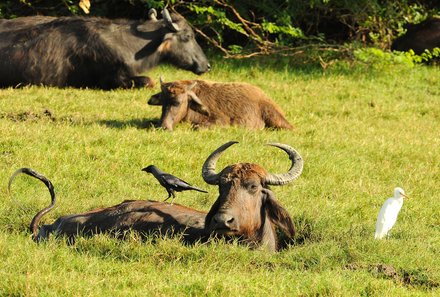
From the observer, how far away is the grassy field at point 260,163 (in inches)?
282

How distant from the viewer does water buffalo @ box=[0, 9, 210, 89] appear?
1641cm

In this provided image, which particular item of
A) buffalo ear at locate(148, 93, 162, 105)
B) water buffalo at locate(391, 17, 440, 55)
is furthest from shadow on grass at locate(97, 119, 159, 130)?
water buffalo at locate(391, 17, 440, 55)

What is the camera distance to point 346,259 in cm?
791

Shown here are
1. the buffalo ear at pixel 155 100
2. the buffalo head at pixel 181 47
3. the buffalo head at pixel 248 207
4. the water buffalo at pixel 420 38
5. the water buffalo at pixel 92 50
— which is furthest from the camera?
the water buffalo at pixel 420 38

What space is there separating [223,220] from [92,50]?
30.7 ft

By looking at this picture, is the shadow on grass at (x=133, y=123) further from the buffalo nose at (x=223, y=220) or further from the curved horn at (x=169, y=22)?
the buffalo nose at (x=223, y=220)

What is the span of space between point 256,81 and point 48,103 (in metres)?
3.95

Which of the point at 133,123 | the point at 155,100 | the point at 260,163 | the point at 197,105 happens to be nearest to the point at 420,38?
the point at 197,105

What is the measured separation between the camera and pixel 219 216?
7957 mm

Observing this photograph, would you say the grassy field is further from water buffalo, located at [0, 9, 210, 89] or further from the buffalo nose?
water buffalo, located at [0, 9, 210, 89]

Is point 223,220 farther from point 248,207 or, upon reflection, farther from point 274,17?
point 274,17

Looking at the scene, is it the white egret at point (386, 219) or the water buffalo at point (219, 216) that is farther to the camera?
the white egret at point (386, 219)

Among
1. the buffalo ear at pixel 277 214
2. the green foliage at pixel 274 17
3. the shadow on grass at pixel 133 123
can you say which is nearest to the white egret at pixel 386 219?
the buffalo ear at pixel 277 214

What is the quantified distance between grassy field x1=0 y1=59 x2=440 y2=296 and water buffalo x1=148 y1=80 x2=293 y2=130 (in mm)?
264
